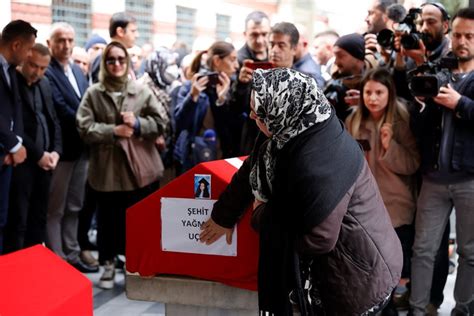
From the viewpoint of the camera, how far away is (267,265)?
92.8 inches

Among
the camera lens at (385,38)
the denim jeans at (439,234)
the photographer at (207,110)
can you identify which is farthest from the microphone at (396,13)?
the denim jeans at (439,234)

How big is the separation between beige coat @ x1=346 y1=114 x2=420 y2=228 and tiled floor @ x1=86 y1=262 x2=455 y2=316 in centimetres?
68

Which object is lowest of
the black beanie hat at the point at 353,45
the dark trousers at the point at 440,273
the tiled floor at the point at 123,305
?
the tiled floor at the point at 123,305

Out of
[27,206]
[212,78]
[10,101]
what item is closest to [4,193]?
[27,206]

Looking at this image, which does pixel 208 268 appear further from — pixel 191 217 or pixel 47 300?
pixel 47 300

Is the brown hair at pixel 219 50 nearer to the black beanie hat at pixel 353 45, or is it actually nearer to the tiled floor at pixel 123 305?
the black beanie hat at pixel 353 45

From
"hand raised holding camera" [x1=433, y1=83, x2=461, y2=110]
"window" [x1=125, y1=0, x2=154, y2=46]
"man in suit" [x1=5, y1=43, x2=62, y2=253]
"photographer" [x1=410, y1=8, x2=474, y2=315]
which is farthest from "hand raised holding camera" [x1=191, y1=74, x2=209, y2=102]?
"window" [x1=125, y1=0, x2=154, y2=46]

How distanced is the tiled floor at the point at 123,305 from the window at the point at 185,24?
923 cm

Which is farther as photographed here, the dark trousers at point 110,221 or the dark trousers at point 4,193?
the dark trousers at point 110,221

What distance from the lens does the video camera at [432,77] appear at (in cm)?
365

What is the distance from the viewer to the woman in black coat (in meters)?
2.18

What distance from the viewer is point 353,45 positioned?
4.45 meters

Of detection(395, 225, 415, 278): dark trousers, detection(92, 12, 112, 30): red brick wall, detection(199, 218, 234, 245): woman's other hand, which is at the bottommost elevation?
detection(395, 225, 415, 278): dark trousers

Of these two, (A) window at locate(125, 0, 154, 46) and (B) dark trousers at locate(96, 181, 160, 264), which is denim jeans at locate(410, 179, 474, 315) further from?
(A) window at locate(125, 0, 154, 46)
